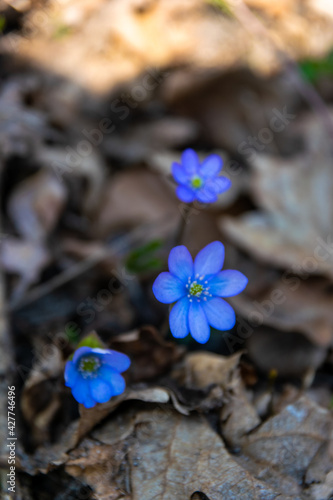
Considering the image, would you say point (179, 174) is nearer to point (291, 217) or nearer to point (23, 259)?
point (23, 259)

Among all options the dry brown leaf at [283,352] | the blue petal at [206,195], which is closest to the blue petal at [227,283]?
the blue petal at [206,195]

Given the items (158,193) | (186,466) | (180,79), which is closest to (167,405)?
(186,466)

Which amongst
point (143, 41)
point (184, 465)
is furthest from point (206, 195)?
point (143, 41)

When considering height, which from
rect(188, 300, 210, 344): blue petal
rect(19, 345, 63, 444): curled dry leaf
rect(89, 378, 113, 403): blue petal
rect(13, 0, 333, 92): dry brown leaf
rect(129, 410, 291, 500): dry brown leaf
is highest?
rect(13, 0, 333, 92): dry brown leaf

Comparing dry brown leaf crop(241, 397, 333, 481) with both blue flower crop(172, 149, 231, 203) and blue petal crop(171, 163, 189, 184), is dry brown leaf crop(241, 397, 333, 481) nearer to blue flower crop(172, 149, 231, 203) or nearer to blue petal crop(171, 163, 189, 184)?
blue flower crop(172, 149, 231, 203)

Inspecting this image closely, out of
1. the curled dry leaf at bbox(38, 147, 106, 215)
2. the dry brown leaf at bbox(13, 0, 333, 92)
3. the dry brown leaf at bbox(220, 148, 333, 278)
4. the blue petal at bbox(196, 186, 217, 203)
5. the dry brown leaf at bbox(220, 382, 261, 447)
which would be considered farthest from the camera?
the dry brown leaf at bbox(13, 0, 333, 92)

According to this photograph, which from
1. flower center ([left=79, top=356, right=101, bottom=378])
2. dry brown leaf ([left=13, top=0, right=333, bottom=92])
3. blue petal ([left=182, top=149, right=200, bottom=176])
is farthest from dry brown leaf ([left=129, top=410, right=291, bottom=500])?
dry brown leaf ([left=13, top=0, right=333, bottom=92])
